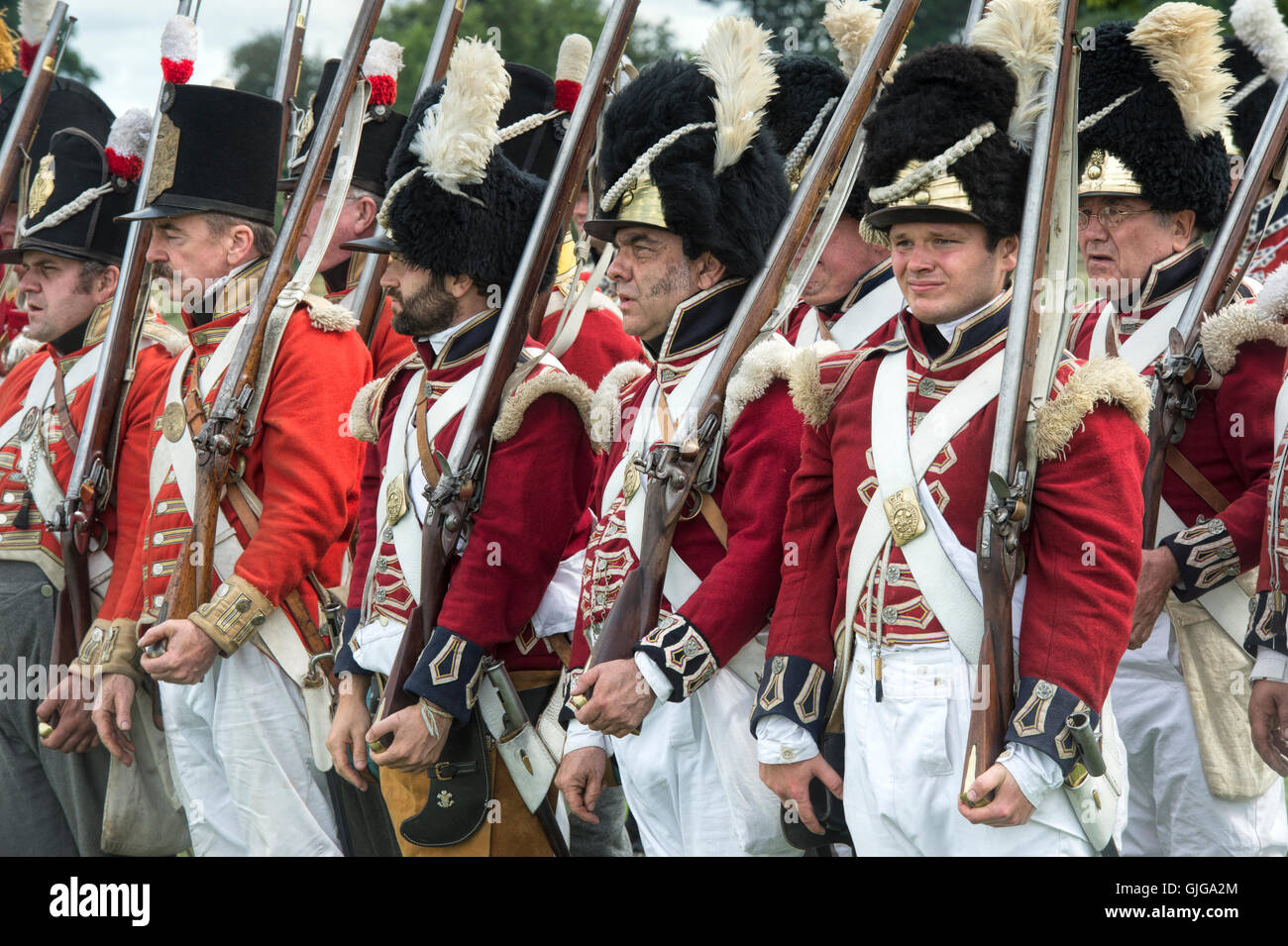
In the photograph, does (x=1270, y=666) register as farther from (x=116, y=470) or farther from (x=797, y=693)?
(x=116, y=470)

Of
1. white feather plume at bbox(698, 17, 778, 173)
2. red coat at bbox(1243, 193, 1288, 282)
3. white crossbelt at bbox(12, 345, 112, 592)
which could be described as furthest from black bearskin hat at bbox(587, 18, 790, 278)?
white crossbelt at bbox(12, 345, 112, 592)

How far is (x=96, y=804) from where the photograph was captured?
5258 millimetres

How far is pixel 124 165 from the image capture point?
Answer: 5.71 metres

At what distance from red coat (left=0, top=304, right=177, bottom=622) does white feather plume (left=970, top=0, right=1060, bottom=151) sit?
305 cm

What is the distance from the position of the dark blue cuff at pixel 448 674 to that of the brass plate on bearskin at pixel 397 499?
37 cm

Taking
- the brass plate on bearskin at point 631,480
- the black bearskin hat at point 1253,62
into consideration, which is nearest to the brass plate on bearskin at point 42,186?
the brass plate on bearskin at point 631,480

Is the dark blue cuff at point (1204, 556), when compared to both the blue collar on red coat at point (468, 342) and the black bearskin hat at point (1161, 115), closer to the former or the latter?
the black bearskin hat at point (1161, 115)

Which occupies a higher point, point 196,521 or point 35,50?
point 35,50

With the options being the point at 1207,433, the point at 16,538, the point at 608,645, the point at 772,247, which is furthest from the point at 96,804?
the point at 1207,433

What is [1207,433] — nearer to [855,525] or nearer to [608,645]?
[855,525]

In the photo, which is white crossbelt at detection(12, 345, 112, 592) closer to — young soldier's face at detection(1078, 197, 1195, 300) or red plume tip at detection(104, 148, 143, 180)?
red plume tip at detection(104, 148, 143, 180)

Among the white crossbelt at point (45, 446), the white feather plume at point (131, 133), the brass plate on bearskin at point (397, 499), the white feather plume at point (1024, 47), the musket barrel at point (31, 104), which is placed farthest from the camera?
the musket barrel at point (31, 104)

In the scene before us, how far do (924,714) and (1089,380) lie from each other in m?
0.72

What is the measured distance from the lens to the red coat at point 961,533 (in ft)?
9.62
